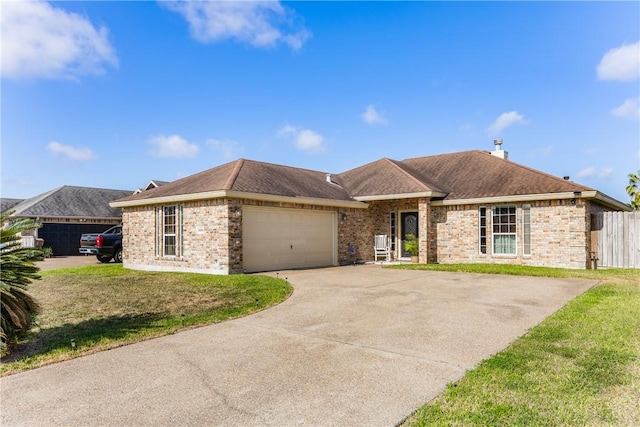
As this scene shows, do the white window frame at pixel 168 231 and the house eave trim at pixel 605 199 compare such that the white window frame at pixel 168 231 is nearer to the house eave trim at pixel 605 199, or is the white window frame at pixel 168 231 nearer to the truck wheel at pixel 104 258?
the truck wheel at pixel 104 258

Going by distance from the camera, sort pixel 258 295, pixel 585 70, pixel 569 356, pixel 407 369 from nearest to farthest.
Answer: pixel 407 369, pixel 569 356, pixel 258 295, pixel 585 70

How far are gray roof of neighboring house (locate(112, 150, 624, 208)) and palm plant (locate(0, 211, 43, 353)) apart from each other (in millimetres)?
7956

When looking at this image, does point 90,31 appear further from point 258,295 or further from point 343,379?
point 343,379

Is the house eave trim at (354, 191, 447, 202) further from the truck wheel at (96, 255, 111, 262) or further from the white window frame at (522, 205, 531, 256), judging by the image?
the truck wheel at (96, 255, 111, 262)

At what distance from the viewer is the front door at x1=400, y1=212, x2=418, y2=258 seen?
18.4 metres

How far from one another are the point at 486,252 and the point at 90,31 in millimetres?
15589

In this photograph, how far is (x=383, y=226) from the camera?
19.0m

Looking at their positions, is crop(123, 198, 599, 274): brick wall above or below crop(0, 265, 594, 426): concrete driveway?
above

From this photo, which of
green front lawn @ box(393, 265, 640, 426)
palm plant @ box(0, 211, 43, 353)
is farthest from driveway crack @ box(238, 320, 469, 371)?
palm plant @ box(0, 211, 43, 353)

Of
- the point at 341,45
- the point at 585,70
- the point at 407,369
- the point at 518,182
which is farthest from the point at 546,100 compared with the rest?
the point at 407,369

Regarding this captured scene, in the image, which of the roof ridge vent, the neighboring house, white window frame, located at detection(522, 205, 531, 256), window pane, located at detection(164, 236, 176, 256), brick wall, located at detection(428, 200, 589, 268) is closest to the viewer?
brick wall, located at detection(428, 200, 589, 268)

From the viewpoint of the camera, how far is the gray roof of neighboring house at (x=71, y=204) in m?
27.2

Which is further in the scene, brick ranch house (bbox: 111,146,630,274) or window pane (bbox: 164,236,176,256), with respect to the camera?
window pane (bbox: 164,236,176,256)

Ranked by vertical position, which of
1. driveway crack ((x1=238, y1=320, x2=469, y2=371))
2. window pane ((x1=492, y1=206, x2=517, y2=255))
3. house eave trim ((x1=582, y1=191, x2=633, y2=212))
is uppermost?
house eave trim ((x1=582, y1=191, x2=633, y2=212))
